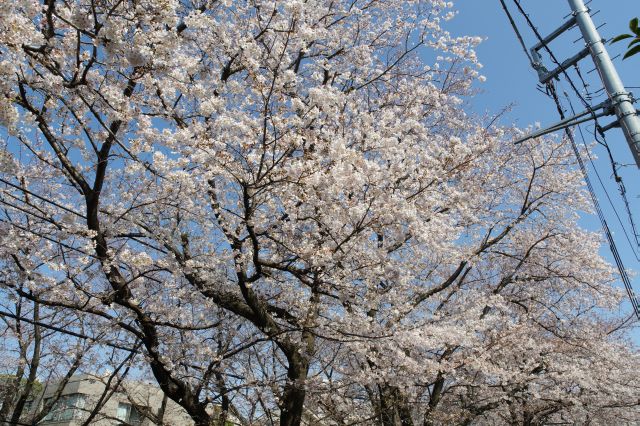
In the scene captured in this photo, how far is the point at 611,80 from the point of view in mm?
5035

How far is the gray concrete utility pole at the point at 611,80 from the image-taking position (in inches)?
185

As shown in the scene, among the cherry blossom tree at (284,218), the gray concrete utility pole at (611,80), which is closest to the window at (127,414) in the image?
the cherry blossom tree at (284,218)

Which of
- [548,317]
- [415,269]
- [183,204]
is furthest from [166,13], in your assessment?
[548,317]

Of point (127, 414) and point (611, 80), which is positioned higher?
point (127, 414)

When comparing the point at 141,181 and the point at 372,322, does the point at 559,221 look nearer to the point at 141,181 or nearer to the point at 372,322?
the point at 372,322

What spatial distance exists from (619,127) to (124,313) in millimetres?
6841

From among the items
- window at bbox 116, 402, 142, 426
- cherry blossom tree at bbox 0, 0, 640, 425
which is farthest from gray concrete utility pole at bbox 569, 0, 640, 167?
window at bbox 116, 402, 142, 426

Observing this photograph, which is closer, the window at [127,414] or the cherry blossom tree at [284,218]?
the cherry blossom tree at [284,218]

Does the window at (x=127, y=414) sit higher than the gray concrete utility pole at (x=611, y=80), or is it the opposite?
the window at (x=127, y=414)

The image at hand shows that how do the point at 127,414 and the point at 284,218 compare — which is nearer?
the point at 284,218

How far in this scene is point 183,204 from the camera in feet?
21.5

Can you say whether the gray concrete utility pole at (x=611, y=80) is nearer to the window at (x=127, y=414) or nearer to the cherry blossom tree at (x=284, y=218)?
the cherry blossom tree at (x=284, y=218)

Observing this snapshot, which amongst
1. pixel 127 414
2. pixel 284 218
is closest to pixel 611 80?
pixel 284 218

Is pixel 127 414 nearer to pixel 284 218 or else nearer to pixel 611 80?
pixel 284 218
